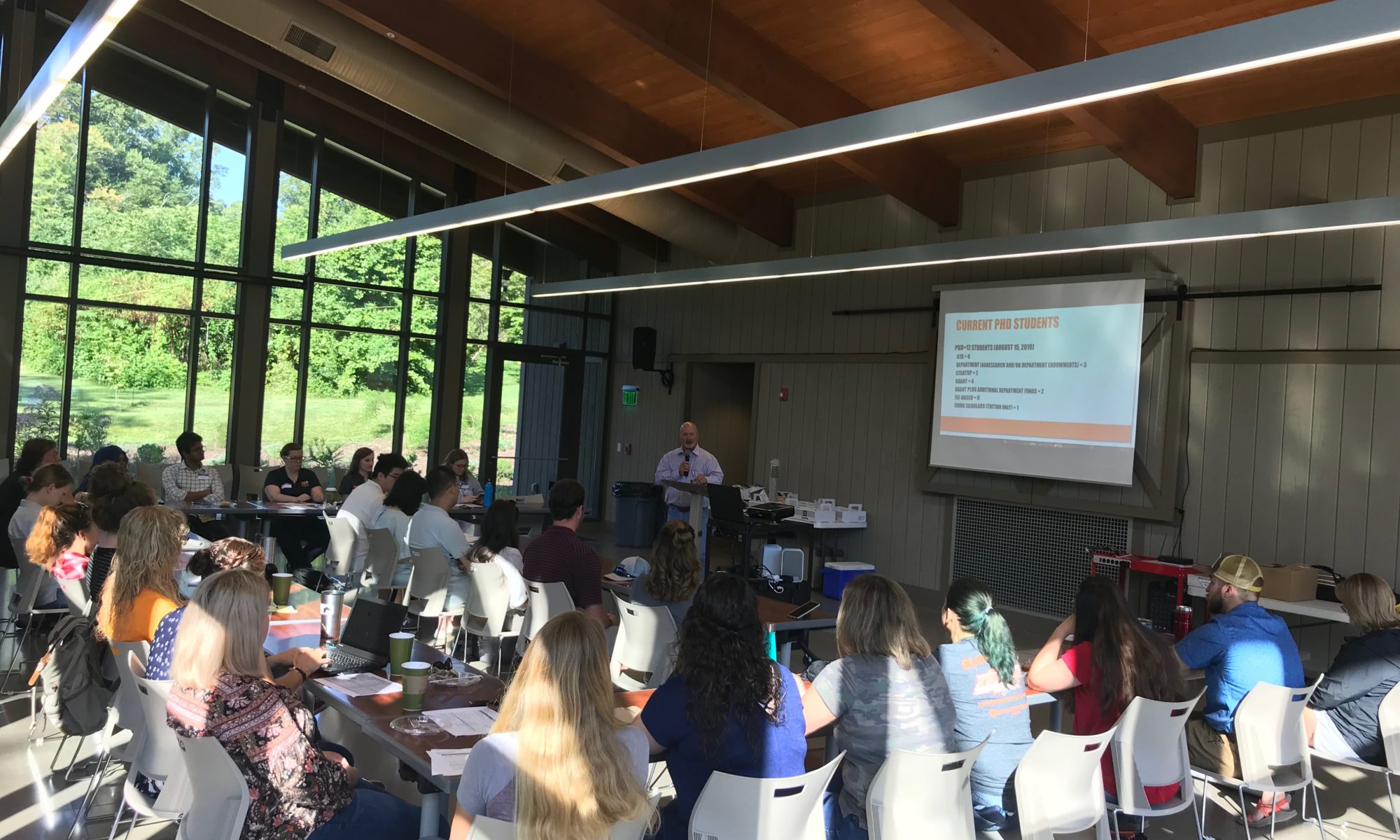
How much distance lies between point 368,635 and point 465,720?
0.83m

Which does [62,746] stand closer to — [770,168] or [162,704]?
[162,704]

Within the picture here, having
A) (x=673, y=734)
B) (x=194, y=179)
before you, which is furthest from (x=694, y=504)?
(x=673, y=734)

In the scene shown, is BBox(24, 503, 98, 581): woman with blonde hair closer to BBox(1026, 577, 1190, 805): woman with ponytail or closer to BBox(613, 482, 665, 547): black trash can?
BBox(1026, 577, 1190, 805): woman with ponytail

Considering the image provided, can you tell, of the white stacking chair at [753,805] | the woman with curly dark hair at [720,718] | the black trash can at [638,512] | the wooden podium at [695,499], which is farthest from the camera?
the black trash can at [638,512]

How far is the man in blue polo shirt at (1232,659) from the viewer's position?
4.01 meters

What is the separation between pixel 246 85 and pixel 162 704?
31.8 ft

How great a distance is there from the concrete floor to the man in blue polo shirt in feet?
1.70

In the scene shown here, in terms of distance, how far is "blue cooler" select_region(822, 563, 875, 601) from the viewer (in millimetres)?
9508

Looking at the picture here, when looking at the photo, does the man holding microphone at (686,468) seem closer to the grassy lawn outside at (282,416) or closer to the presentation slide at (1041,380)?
the presentation slide at (1041,380)

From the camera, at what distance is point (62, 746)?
4.38 meters

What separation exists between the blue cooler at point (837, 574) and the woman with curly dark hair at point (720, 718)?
6.85 metres

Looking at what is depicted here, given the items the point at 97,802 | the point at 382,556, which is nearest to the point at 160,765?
the point at 97,802

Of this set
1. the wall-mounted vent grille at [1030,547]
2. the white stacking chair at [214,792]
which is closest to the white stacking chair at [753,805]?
the white stacking chair at [214,792]

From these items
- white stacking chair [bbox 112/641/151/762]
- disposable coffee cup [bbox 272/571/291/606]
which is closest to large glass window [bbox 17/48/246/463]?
disposable coffee cup [bbox 272/571/291/606]
